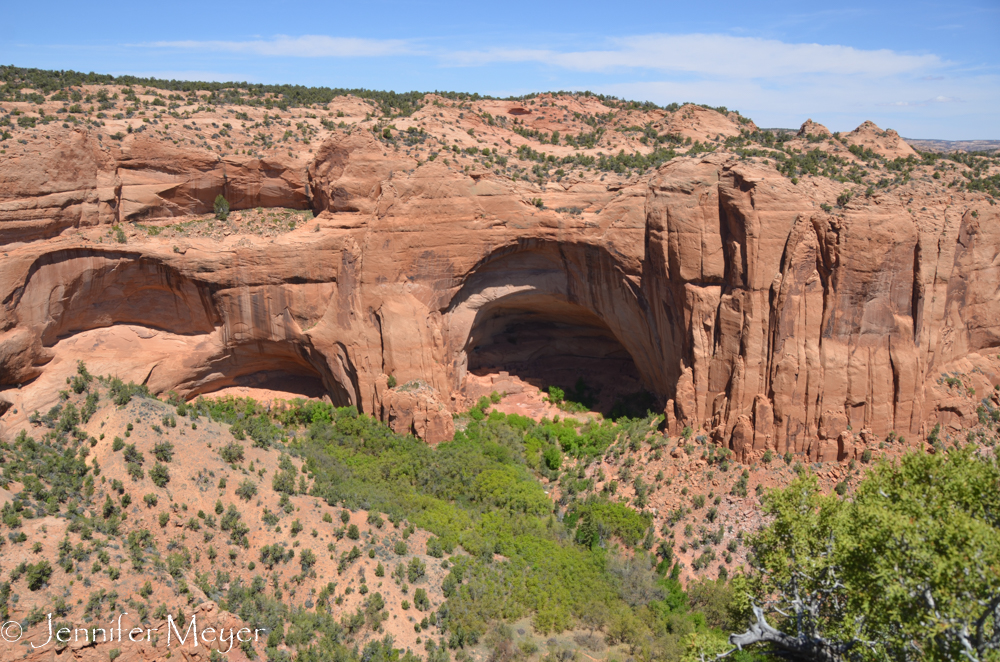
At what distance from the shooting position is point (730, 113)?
3772cm

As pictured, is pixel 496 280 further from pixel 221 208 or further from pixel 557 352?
pixel 221 208

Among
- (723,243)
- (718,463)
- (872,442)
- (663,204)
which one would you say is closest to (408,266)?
(663,204)

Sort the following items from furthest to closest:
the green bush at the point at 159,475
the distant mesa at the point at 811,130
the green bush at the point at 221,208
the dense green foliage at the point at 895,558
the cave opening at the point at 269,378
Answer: the distant mesa at the point at 811,130, the cave opening at the point at 269,378, the green bush at the point at 221,208, the green bush at the point at 159,475, the dense green foliage at the point at 895,558

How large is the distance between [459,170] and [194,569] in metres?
18.7

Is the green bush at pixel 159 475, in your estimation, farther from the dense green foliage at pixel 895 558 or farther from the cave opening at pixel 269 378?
the dense green foliage at pixel 895 558

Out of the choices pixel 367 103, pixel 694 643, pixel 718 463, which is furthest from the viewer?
pixel 367 103

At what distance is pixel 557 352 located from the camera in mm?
37625

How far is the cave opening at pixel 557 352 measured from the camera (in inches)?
1344

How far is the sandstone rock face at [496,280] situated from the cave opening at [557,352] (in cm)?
224

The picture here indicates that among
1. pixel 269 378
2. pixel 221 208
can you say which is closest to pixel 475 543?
pixel 269 378

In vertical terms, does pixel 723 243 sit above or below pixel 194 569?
above

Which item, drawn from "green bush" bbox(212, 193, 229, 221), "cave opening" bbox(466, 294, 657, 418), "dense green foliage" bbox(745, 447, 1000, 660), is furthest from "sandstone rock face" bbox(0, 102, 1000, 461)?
"dense green foliage" bbox(745, 447, 1000, 660)

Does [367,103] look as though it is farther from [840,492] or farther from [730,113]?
[840,492]

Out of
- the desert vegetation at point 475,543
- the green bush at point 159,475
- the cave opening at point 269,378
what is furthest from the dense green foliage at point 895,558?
the cave opening at point 269,378
